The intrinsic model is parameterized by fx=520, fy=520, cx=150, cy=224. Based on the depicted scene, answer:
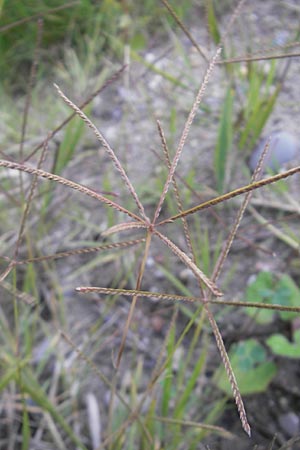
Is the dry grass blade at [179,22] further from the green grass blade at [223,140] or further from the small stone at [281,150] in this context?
the small stone at [281,150]

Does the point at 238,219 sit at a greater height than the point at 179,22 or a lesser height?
lesser

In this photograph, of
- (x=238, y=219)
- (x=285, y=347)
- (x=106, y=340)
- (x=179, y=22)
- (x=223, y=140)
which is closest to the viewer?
(x=238, y=219)

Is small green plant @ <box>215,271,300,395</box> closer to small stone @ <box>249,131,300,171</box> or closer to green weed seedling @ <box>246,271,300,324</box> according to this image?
green weed seedling @ <box>246,271,300,324</box>

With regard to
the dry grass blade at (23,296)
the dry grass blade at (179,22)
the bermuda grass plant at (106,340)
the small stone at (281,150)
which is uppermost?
the dry grass blade at (179,22)

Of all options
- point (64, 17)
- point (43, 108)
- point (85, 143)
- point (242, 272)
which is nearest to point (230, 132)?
point (242, 272)

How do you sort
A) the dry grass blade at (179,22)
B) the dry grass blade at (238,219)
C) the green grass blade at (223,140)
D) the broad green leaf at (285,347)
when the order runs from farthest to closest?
the green grass blade at (223,140) < the broad green leaf at (285,347) < the dry grass blade at (179,22) < the dry grass blade at (238,219)

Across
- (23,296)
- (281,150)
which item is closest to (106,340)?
(23,296)

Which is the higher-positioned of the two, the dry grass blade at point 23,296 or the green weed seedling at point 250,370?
the dry grass blade at point 23,296

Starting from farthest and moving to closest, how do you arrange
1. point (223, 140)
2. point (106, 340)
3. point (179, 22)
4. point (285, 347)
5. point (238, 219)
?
point (223, 140) < point (106, 340) < point (285, 347) < point (179, 22) < point (238, 219)

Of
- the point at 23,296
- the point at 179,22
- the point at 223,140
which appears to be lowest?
the point at 23,296

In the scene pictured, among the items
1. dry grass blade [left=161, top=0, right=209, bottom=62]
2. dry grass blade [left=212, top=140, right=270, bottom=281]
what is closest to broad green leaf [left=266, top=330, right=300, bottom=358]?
dry grass blade [left=212, top=140, right=270, bottom=281]

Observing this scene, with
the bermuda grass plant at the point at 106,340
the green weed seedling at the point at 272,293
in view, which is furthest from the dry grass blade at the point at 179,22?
the green weed seedling at the point at 272,293

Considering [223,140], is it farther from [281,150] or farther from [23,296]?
[23,296]
